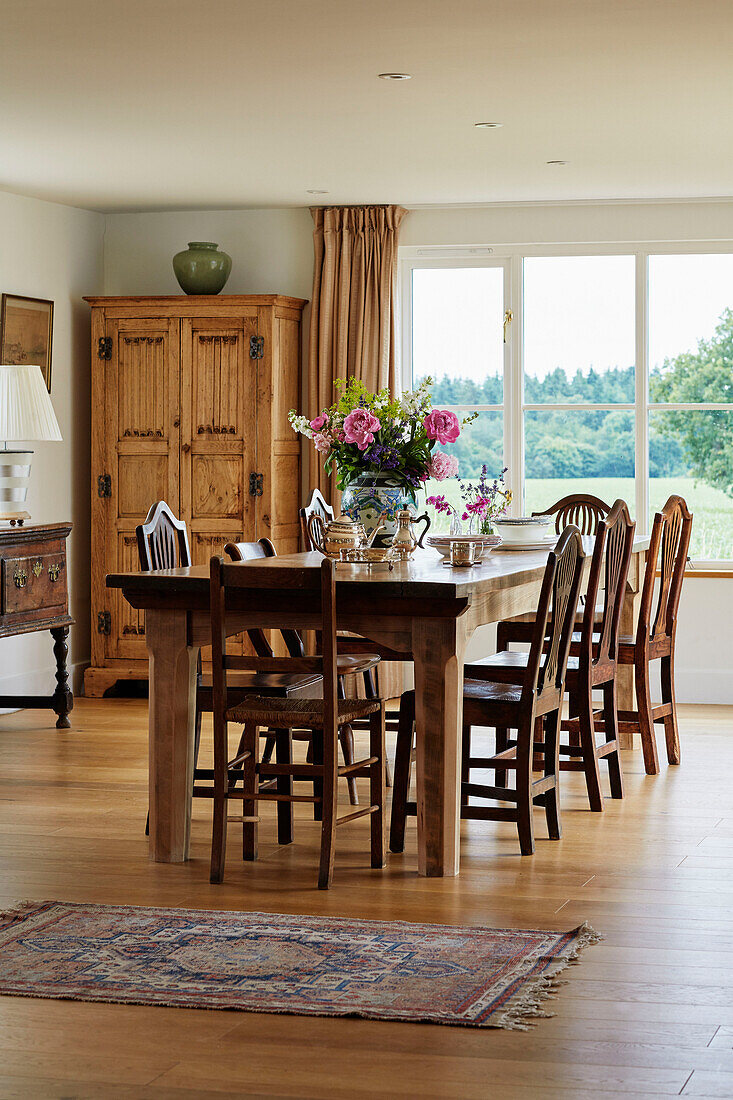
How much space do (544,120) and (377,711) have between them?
2.55 meters

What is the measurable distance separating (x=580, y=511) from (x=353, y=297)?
5.98 ft

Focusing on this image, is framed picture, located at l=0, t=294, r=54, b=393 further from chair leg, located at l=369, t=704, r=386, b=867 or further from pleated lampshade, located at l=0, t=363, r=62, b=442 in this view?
chair leg, located at l=369, t=704, r=386, b=867

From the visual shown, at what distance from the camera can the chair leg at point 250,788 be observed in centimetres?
411

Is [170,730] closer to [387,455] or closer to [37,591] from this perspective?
[387,455]

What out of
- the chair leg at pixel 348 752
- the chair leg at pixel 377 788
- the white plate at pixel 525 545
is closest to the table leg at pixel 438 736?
the chair leg at pixel 377 788

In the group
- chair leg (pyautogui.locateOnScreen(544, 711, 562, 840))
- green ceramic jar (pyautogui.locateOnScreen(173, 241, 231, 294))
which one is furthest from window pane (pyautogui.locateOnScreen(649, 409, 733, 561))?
chair leg (pyautogui.locateOnScreen(544, 711, 562, 840))

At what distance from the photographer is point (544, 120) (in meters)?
5.40

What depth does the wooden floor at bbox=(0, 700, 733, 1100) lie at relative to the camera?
2.61 metres

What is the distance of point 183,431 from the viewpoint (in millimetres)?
7414

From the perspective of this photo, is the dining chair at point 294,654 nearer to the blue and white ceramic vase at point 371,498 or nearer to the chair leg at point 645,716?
the blue and white ceramic vase at point 371,498

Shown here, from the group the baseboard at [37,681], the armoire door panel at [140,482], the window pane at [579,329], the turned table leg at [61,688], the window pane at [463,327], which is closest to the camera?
the turned table leg at [61,688]

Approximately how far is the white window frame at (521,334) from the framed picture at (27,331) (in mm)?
1857

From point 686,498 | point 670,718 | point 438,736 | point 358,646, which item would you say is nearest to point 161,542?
point 358,646

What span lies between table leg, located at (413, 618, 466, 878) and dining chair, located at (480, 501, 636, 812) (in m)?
0.65
